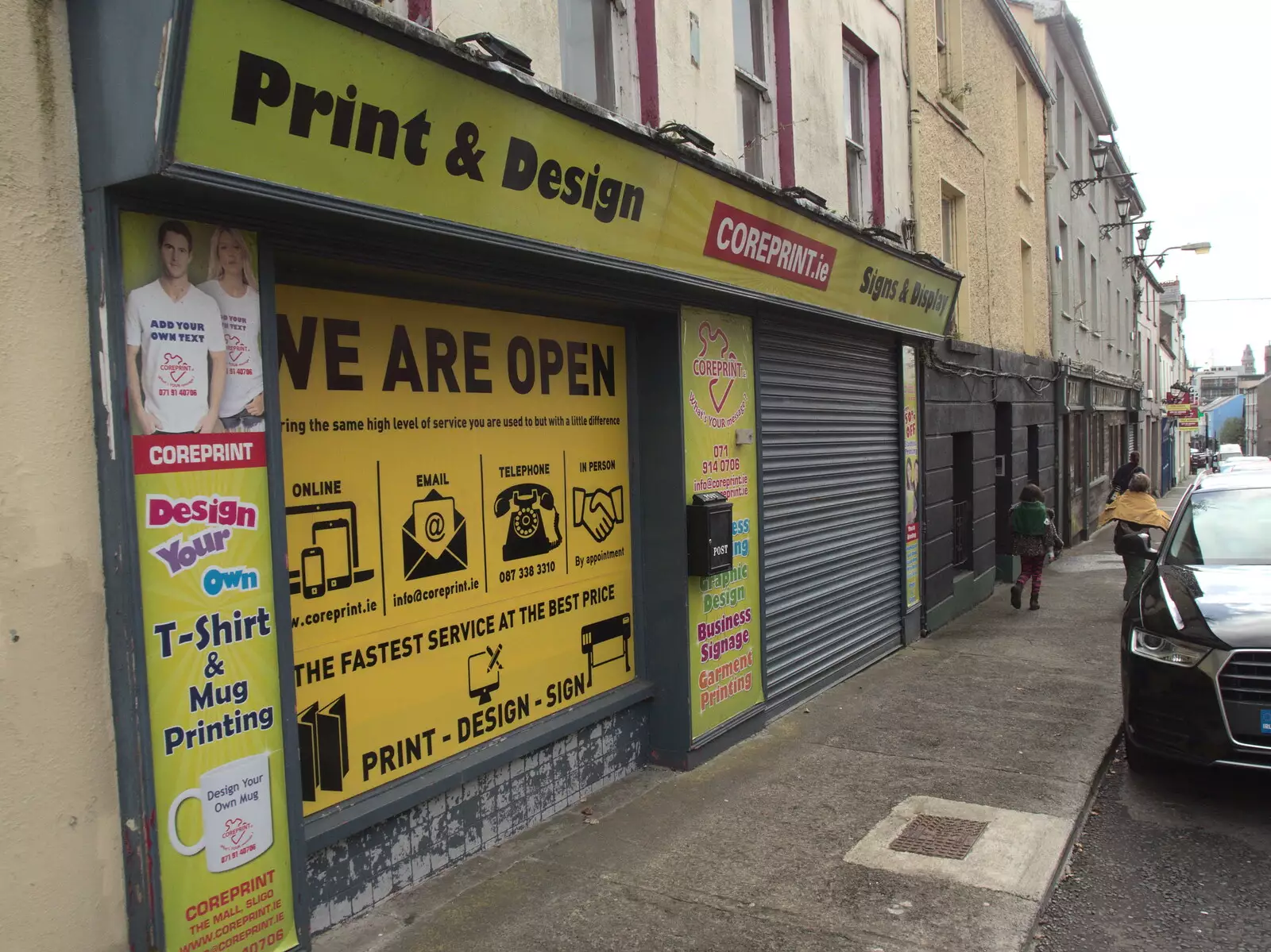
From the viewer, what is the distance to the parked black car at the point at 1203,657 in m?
4.92

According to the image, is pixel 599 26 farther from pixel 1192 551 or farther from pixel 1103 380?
pixel 1103 380

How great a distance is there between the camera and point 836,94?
8438 millimetres

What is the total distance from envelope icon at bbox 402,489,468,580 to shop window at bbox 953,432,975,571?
28.0 feet

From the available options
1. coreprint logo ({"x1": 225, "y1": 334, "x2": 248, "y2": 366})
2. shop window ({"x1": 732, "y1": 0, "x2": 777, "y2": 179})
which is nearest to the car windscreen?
shop window ({"x1": 732, "y1": 0, "x2": 777, "y2": 179})

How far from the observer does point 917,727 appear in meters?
6.78

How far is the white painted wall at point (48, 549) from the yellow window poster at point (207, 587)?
15 centimetres

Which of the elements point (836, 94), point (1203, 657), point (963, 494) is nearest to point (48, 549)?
point (1203, 657)

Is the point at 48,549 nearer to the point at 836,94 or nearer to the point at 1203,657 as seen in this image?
the point at 1203,657

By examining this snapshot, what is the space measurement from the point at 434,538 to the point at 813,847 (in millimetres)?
2404

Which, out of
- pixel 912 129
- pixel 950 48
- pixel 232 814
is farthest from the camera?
pixel 950 48

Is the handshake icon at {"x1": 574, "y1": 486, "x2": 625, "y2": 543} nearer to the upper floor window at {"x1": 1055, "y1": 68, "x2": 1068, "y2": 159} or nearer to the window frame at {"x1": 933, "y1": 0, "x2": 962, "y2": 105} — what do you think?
the window frame at {"x1": 933, "y1": 0, "x2": 962, "y2": 105}

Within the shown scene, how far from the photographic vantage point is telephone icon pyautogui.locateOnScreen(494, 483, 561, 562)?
16.8 feet

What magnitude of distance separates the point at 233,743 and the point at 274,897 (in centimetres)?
62

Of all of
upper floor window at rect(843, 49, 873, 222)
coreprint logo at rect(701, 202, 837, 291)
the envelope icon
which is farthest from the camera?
upper floor window at rect(843, 49, 873, 222)
